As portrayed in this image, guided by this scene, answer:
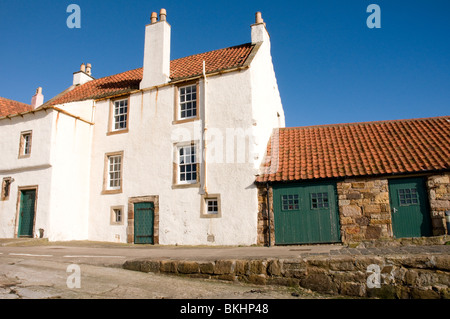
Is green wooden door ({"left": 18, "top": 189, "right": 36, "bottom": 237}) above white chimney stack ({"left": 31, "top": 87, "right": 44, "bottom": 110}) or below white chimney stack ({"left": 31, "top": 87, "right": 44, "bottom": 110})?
below

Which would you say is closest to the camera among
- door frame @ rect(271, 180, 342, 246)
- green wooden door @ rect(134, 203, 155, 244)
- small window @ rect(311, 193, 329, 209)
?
door frame @ rect(271, 180, 342, 246)

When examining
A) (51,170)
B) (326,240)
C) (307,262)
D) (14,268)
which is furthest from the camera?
(51,170)

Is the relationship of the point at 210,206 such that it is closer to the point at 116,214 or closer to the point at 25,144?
the point at 116,214

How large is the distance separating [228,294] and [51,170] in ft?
40.3

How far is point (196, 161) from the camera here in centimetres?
1476

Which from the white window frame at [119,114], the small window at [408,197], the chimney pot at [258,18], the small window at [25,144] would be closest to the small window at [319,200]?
the small window at [408,197]

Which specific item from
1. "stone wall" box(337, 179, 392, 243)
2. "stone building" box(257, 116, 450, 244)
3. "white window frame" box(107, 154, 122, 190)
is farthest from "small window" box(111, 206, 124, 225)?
"stone wall" box(337, 179, 392, 243)

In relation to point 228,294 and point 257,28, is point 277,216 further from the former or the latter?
point 257,28

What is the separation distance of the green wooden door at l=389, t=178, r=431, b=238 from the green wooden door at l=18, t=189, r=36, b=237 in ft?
49.2

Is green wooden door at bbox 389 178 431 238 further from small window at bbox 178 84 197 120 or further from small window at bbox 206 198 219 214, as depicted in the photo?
small window at bbox 178 84 197 120

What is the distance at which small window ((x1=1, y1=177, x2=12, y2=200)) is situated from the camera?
16.3 m

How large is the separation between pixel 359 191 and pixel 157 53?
11.0m
